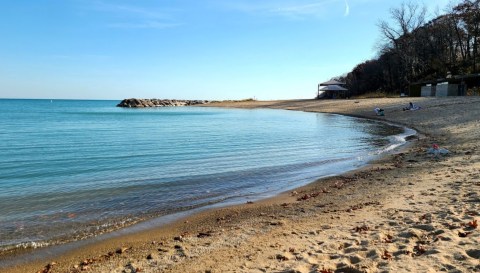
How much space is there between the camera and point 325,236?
584 cm

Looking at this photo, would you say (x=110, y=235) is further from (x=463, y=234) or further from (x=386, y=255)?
(x=463, y=234)

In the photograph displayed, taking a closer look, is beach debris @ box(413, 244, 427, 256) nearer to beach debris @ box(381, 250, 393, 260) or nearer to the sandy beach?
the sandy beach

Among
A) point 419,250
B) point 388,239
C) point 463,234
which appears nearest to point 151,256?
point 388,239

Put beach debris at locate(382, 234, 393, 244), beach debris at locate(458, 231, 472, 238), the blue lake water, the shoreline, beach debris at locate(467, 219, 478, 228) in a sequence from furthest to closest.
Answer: the blue lake water
the shoreline
beach debris at locate(467, 219, 478, 228)
beach debris at locate(382, 234, 393, 244)
beach debris at locate(458, 231, 472, 238)

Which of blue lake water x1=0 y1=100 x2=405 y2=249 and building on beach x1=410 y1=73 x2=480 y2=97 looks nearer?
blue lake water x1=0 y1=100 x2=405 y2=249

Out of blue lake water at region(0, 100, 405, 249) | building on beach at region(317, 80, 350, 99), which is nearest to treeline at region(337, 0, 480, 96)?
building on beach at region(317, 80, 350, 99)

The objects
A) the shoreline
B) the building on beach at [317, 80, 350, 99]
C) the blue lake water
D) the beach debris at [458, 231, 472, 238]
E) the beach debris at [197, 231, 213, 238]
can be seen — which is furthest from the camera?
the building on beach at [317, 80, 350, 99]

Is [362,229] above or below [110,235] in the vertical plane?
above

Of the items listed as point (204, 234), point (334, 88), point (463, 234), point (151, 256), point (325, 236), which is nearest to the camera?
point (463, 234)

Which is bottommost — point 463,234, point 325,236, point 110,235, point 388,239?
point 110,235

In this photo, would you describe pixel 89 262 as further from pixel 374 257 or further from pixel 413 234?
pixel 413 234

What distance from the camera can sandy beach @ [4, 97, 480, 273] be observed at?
4738mm

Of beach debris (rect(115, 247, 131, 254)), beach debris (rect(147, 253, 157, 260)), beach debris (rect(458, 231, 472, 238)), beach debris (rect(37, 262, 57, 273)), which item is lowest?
beach debris (rect(37, 262, 57, 273))

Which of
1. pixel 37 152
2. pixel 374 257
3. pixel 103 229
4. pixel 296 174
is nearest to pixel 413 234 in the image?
pixel 374 257
